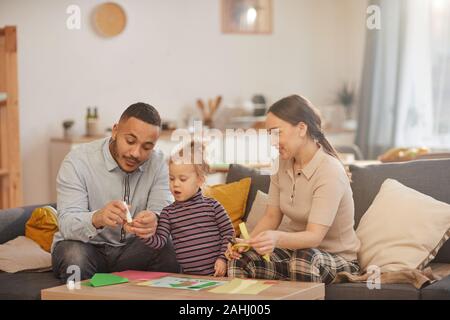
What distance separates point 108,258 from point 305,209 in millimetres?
810

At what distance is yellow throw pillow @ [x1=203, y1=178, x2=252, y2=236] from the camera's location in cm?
363

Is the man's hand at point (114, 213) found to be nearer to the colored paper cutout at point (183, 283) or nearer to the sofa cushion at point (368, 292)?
the colored paper cutout at point (183, 283)

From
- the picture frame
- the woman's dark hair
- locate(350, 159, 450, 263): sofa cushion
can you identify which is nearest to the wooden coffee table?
the woman's dark hair

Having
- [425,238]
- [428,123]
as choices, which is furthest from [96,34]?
[425,238]

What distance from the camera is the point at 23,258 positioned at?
3.33 m

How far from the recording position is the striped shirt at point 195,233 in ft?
9.68

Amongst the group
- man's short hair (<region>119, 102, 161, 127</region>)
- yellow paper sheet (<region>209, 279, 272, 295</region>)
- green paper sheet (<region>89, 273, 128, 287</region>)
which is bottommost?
green paper sheet (<region>89, 273, 128, 287</region>)

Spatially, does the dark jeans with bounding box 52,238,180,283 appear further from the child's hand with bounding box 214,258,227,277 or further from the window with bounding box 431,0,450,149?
the window with bounding box 431,0,450,149

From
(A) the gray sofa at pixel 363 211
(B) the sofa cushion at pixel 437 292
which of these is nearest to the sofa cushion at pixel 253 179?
(A) the gray sofa at pixel 363 211

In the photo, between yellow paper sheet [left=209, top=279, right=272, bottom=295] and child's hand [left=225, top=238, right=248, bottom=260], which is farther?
child's hand [left=225, top=238, right=248, bottom=260]

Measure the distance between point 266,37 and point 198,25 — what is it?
0.75 m

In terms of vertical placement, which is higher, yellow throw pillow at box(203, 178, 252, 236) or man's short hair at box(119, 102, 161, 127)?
man's short hair at box(119, 102, 161, 127)

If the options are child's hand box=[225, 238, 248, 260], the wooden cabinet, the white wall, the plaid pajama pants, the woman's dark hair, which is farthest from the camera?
the white wall

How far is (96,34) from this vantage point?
5.91 m
